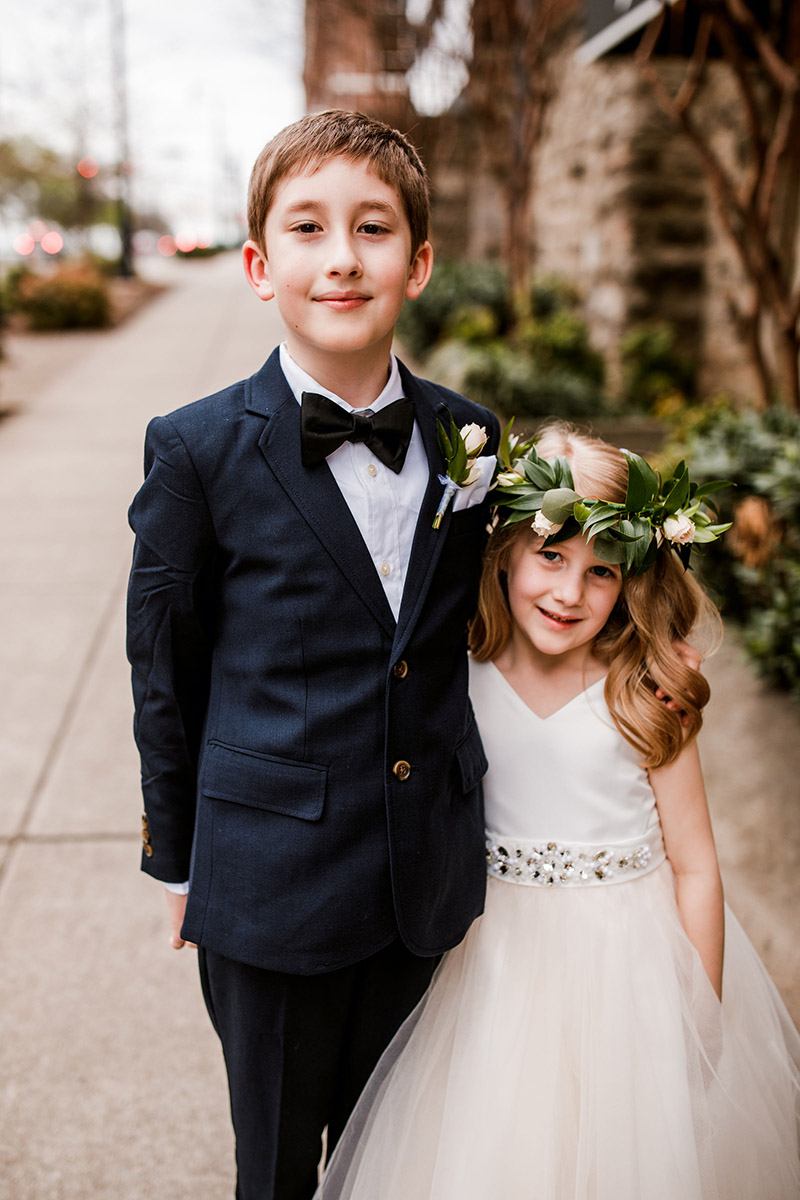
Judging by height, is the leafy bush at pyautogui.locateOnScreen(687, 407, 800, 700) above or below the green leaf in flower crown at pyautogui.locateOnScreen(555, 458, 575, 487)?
below

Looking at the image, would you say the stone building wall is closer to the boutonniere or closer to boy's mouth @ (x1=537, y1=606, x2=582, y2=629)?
boy's mouth @ (x1=537, y1=606, x2=582, y2=629)

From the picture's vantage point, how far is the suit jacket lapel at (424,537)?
1391 millimetres

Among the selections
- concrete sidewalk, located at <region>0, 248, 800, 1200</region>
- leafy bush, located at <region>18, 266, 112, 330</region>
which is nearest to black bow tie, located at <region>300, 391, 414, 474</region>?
concrete sidewalk, located at <region>0, 248, 800, 1200</region>

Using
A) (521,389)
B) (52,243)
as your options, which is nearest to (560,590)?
(521,389)

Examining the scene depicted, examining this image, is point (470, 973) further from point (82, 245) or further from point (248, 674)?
point (82, 245)

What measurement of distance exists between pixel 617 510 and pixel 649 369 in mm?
6486

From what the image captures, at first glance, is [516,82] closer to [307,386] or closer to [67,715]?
[67,715]

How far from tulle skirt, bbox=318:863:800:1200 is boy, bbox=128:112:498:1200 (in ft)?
0.57

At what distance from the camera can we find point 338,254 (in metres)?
1.26

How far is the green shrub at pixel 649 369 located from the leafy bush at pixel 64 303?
8.85 m

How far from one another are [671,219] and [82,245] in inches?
875

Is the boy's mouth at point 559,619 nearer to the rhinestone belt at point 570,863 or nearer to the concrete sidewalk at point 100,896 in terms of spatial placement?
the rhinestone belt at point 570,863

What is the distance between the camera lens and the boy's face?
1278 mm

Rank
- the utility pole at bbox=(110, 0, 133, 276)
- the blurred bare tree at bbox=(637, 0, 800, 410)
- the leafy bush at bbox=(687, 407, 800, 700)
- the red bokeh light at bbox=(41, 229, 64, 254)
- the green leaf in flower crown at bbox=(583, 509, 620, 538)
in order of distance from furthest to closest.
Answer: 1. the red bokeh light at bbox=(41, 229, 64, 254)
2. the utility pole at bbox=(110, 0, 133, 276)
3. the blurred bare tree at bbox=(637, 0, 800, 410)
4. the leafy bush at bbox=(687, 407, 800, 700)
5. the green leaf in flower crown at bbox=(583, 509, 620, 538)
